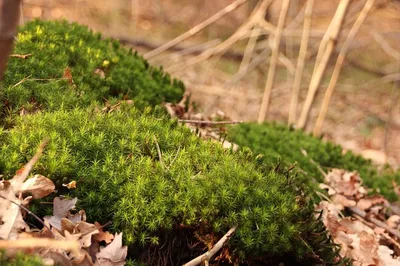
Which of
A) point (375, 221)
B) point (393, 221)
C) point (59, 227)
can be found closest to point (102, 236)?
point (59, 227)

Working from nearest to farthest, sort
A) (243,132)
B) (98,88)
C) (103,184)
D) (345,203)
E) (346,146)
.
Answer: (103,184) → (98,88) → (345,203) → (243,132) → (346,146)

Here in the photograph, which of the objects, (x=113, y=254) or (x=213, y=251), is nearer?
(x=113, y=254)

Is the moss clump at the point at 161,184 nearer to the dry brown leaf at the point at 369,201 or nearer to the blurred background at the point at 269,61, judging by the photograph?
the dry brown leaf at the point at 369,201

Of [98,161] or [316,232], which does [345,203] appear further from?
[98,161]

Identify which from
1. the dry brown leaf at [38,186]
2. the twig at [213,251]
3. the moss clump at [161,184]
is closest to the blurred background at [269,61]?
the moss clump at [161,184]

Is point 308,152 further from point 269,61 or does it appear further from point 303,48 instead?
point 269,61

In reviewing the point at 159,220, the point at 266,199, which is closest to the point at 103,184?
the point at 159,220

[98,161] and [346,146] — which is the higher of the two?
[98,161]
